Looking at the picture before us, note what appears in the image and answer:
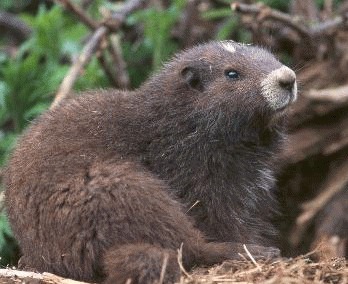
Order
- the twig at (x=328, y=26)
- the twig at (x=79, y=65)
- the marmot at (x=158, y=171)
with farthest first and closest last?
the twig at (x=328, y=26) → the twig at (x=79, y=65) → the marmot at (x=158, y=171)

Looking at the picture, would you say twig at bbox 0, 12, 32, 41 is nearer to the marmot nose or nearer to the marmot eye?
the marmot eye

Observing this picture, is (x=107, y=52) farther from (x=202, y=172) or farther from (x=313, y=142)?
(x=202, y=172)

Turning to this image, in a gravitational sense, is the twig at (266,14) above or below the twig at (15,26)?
below

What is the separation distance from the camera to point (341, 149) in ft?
28.1

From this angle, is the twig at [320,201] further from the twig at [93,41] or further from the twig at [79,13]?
the twig at [79,13]

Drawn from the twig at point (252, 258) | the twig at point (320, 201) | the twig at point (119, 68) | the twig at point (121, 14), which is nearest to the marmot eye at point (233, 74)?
the twig at point (252, 258)

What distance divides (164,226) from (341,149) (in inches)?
145

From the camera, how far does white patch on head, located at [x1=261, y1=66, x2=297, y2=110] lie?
571 cm

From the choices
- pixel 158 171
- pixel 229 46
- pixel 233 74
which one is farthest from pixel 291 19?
pixel 158 171

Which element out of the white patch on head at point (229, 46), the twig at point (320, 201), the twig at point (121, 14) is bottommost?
the twig at point (320, 201)

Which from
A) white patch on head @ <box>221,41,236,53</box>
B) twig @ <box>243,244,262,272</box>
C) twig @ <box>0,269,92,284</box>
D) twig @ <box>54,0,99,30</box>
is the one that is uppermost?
twig @ <box>54,0,99,30</box>

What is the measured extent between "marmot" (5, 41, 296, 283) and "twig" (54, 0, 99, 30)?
2.12m

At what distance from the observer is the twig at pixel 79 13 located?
8117 mm

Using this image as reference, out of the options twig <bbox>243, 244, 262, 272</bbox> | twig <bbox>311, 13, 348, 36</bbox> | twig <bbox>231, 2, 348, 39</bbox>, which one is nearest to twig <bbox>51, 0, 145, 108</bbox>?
twig <bbox>231, 2, 348, 39</bbox>
